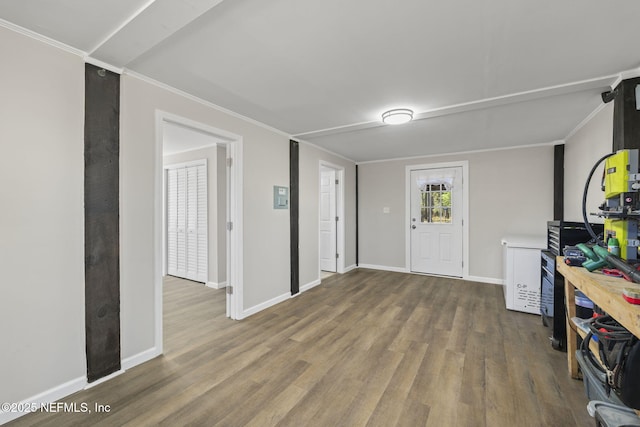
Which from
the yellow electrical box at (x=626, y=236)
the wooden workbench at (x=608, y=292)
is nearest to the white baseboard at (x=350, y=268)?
the wooden workbench at (x=608, y=292)

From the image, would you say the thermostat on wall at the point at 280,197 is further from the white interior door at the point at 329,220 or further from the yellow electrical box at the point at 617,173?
the yellow electrical box at the point at 617,173

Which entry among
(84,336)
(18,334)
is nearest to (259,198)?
(84,336)

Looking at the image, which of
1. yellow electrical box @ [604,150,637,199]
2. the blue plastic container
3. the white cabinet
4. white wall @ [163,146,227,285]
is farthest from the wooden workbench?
white wall @ [163,146,227,285]

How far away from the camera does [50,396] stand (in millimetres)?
1716

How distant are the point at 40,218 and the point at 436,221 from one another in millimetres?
5296

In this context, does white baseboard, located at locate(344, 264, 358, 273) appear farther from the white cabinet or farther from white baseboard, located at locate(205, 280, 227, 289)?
the white cabinet

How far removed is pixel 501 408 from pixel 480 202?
3716 mm

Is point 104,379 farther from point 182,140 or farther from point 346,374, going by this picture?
point 182,140

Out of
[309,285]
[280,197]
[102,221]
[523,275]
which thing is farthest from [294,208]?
[523,275]

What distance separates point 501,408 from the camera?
1.68m

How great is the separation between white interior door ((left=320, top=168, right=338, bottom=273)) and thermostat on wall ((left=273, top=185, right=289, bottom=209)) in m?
1.75

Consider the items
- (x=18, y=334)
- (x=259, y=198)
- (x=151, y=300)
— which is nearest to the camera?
(x=18, y=334)

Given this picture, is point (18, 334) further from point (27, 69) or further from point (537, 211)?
point (537, 211)

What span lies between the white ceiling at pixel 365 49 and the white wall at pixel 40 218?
0.29 m
